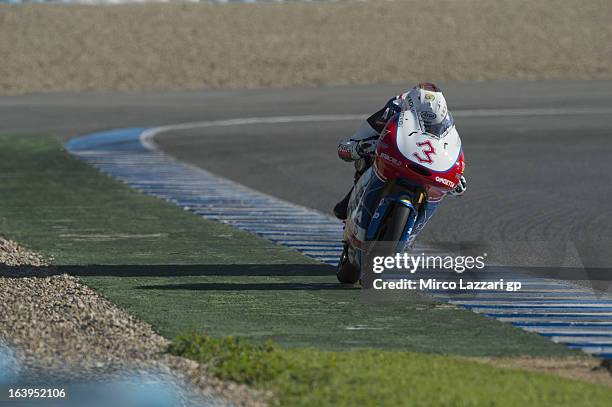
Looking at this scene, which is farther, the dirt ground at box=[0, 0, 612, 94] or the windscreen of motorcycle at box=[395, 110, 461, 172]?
the dirt ground at box=[0, 0, 612, 94]

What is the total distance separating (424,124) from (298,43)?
121ft

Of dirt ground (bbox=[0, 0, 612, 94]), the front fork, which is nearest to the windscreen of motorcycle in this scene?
the front fork

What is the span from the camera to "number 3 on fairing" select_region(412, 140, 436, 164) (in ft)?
30.5

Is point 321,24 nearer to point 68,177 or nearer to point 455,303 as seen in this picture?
point 68,177

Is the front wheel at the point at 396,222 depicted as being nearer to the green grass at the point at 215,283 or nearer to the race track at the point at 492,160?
the green grass at the point at 215,283

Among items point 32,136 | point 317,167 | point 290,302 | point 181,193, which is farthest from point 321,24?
point 290,302

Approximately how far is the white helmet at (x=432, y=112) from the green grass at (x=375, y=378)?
2.41 metres

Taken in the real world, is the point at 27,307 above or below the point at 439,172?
below

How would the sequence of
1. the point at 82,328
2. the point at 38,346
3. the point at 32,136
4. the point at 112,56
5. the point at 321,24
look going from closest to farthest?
the point at 38,346, the point at 82,328, the point at 32,136, the point at 112,56, the point at 321,24

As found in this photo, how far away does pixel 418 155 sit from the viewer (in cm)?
929

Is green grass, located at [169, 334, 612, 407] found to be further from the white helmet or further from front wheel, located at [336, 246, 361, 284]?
front wheel, located at [336, 246, 361, 284]

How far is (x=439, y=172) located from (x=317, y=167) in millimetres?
10452

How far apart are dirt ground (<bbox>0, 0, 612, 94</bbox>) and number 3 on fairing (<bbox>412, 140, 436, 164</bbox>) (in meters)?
29.2

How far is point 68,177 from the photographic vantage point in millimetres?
18219
